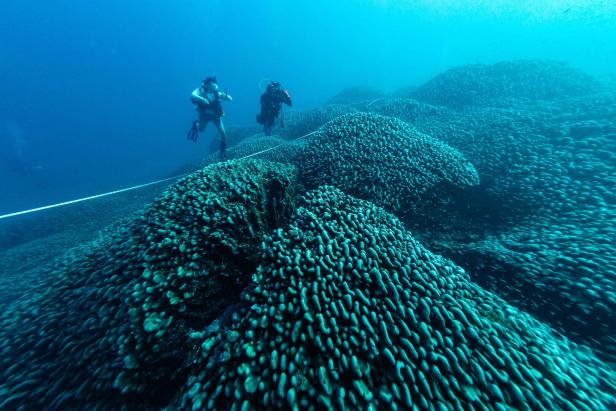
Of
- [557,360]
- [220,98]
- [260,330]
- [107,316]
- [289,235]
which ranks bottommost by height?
A: [557,360]

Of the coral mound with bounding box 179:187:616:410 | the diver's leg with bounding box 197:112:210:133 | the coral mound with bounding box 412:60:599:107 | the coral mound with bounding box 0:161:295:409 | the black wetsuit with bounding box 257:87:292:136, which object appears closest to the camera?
the coral mound with bounding box 179:187:616:410

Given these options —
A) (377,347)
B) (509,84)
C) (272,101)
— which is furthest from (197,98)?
(509,84)

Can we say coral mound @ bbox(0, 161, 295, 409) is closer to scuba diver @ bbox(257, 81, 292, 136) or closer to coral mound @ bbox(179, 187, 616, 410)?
coral mound @ bbox(179, 187, 616, 410)

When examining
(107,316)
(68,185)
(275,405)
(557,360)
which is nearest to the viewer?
(275,405)

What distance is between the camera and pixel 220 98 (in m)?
10.7

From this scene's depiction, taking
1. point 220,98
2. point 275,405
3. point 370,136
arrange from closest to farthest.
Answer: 1. point 275,405
2. point 370,136
3. point 220,98

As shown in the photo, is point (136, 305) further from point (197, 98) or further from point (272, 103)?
point (272, 103)

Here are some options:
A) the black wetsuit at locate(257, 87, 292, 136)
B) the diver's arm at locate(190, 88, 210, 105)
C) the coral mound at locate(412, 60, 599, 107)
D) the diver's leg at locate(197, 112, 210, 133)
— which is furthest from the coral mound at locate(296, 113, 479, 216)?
the coral mound at locate(412, 60, 599, 107)

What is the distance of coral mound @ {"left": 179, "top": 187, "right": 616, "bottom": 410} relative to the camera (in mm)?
2010

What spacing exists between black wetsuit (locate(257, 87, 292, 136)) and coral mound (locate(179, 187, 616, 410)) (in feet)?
31.2

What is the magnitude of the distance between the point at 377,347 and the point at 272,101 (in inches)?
447

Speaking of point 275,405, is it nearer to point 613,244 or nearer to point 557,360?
point 557,360

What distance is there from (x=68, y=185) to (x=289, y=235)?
203ft

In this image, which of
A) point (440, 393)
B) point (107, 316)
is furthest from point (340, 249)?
point (107, 316)
